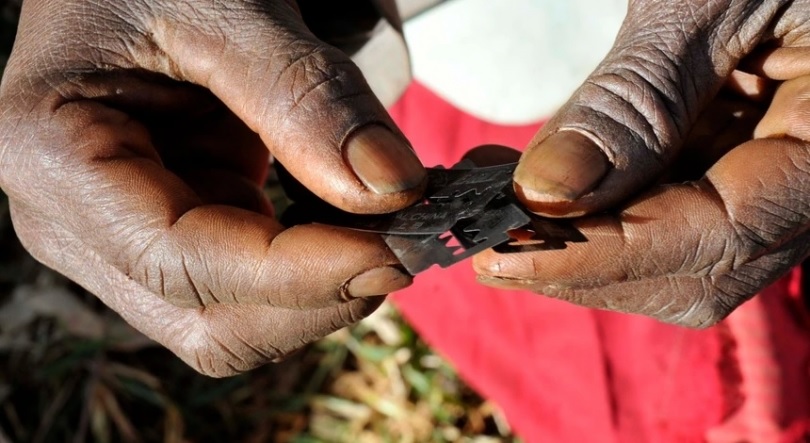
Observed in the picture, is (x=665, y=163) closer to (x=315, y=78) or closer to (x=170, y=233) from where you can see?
(x=315, y=78)

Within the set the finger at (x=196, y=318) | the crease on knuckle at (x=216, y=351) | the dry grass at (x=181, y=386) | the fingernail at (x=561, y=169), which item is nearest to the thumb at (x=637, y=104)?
the fingernail at (x=561, y=169)

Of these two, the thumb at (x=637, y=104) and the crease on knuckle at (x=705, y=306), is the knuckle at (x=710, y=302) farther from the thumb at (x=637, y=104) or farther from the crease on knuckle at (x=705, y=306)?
the thumb at (x=637, y=104)

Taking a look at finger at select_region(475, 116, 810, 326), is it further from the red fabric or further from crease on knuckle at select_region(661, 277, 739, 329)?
the red fabric

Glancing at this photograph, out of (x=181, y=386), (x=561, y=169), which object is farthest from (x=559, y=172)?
(x=181, y=386)

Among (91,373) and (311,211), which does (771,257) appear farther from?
(91,373)

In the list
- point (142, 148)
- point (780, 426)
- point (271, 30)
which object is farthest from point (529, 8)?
point (780, 426)

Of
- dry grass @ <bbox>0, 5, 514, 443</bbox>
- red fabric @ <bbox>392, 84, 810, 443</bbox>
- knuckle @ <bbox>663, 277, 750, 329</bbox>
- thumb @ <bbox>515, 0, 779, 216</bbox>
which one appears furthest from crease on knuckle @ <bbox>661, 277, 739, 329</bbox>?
dry grass @ <bbox>0, 5, 514, 443</bbox>

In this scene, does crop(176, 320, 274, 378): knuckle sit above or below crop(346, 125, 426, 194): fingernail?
below
